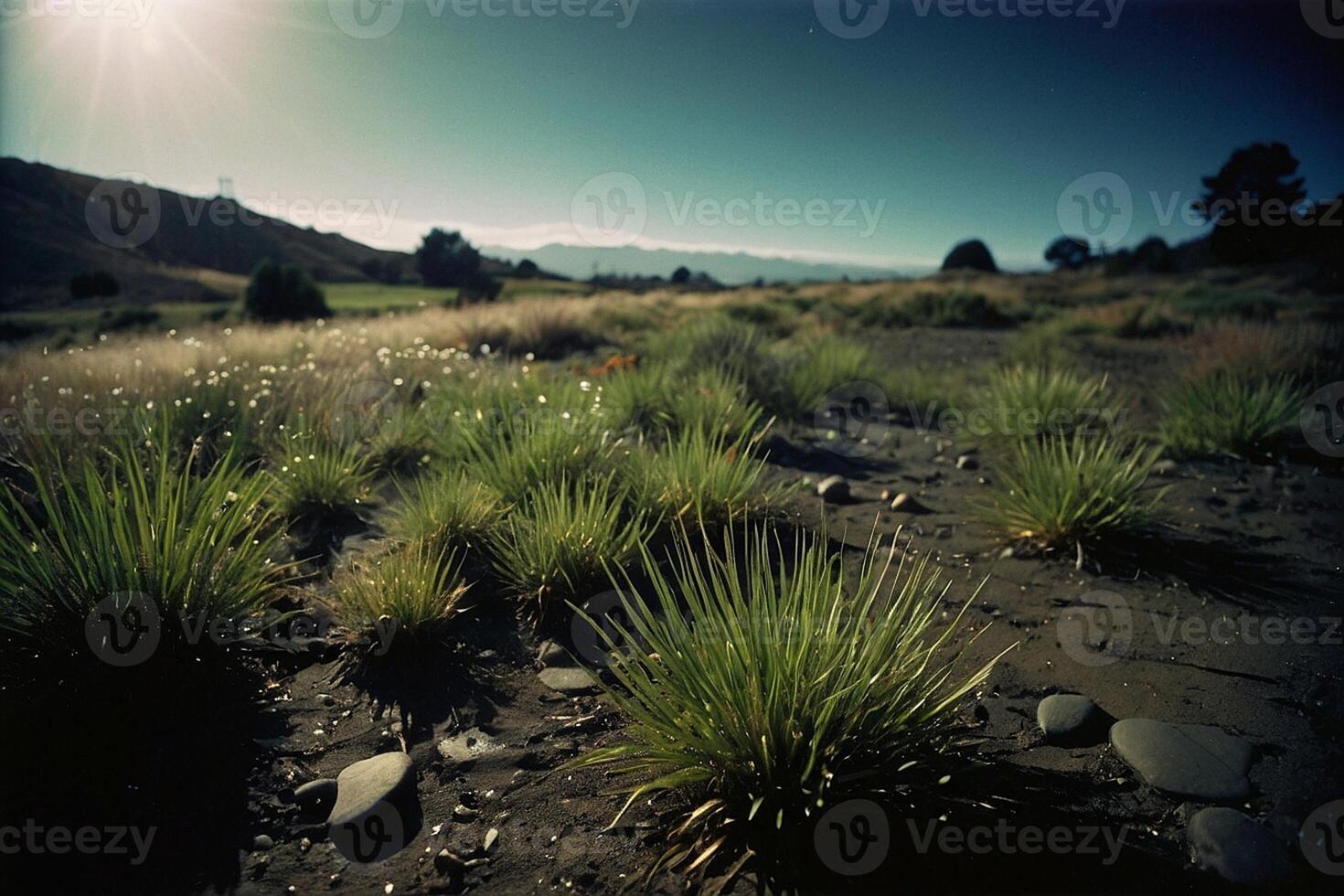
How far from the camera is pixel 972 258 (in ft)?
156

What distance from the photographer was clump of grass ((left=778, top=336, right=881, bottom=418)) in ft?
21.6

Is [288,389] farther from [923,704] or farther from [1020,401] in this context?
[1020,401]

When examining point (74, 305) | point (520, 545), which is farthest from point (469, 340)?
point (74, 305)

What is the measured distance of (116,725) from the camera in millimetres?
2191

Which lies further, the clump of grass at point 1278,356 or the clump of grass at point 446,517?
the clump of grass at point 1278,356

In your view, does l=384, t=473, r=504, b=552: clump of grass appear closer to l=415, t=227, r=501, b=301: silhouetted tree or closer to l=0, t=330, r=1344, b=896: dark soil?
l=0, t=330, r=1344, b=896: dark soil

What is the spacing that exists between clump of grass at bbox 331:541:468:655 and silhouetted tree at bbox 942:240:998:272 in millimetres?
49521

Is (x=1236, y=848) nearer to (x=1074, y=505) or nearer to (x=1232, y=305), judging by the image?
(x=1074, y=505)

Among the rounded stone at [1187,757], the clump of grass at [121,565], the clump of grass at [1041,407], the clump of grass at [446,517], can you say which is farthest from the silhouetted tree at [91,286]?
the rounded stone at [1187,757]

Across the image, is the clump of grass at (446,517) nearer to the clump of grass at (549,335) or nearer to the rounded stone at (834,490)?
the rounded stone at (834,490)

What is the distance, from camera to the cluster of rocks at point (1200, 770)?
5.36 feet

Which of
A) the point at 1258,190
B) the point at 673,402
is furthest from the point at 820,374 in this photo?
the point at 1258,190

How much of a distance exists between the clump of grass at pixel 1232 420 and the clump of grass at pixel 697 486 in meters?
3.55

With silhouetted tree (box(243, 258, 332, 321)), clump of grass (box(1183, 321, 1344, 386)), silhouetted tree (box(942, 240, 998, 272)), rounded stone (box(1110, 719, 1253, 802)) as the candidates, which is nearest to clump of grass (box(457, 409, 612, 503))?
rounded stone (box(1110, 719, 1253, 802))
